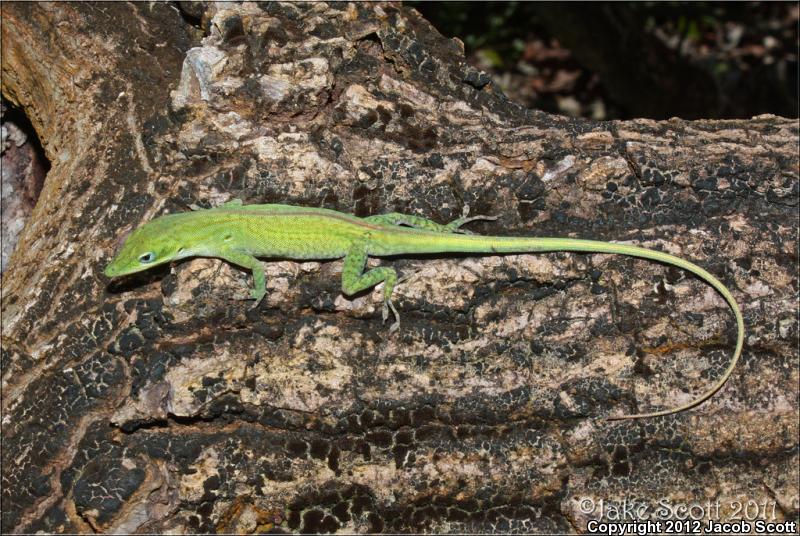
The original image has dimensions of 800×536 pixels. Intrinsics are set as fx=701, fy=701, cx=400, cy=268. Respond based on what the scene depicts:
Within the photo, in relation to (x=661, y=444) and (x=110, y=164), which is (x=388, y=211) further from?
(x=661, y=444)

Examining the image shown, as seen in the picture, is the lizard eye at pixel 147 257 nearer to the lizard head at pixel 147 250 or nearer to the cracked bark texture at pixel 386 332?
the lizard head at pixel 147 250

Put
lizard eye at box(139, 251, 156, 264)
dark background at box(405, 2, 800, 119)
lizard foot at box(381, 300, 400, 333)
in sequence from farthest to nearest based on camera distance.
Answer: dark background at box(405, 2, 800, 119) < lizard eye at box(139, 251, 156, 264) < lizard foot at box(381, 300, 400, 333)

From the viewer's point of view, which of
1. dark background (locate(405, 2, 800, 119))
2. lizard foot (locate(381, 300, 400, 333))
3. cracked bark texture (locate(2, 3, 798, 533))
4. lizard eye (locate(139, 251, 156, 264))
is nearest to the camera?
cracked bark texture (locate(2, 3, 798, 533))

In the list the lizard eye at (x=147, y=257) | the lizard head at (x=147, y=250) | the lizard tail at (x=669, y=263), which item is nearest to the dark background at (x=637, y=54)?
the lizard tail at (x=669, y=263)

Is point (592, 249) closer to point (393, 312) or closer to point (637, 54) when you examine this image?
point (393, 312)

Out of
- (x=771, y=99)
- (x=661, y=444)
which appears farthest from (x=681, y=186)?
(x=771, y=99)

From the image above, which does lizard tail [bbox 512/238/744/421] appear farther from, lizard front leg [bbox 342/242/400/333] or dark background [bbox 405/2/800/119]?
dark background [bbox 405/2/800/119]

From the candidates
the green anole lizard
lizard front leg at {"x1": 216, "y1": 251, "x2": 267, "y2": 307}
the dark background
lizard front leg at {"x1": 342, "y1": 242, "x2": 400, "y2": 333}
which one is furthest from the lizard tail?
the dark background
